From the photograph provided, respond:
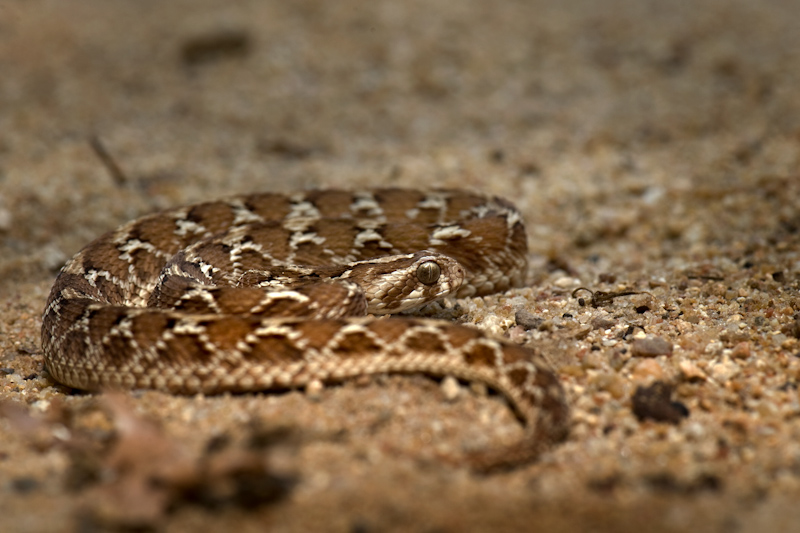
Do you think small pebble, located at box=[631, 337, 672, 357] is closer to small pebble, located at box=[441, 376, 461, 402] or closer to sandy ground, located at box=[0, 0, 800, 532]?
sandy ground, located at box=[0, 0, 800, 532]

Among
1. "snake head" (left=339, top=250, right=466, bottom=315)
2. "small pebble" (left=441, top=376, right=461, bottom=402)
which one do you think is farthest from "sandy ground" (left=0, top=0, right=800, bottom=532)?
"snake head" (left=339, top=250, right=466, bottom=315)

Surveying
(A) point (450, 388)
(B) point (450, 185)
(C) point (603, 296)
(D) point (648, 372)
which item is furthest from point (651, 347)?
(B) point (450, 185)

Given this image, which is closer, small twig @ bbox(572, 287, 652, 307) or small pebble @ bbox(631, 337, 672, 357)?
small pebble @ bbox(631, 337, 672, 357)

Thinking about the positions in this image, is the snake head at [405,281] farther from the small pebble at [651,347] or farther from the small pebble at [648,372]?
the small pebble at [648,372]

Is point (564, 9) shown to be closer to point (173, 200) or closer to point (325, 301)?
point (173, 200)

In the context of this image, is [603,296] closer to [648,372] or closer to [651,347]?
[651,347]

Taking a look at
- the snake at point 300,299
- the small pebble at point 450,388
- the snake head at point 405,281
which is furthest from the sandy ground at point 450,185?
the snake head at point 405,281
